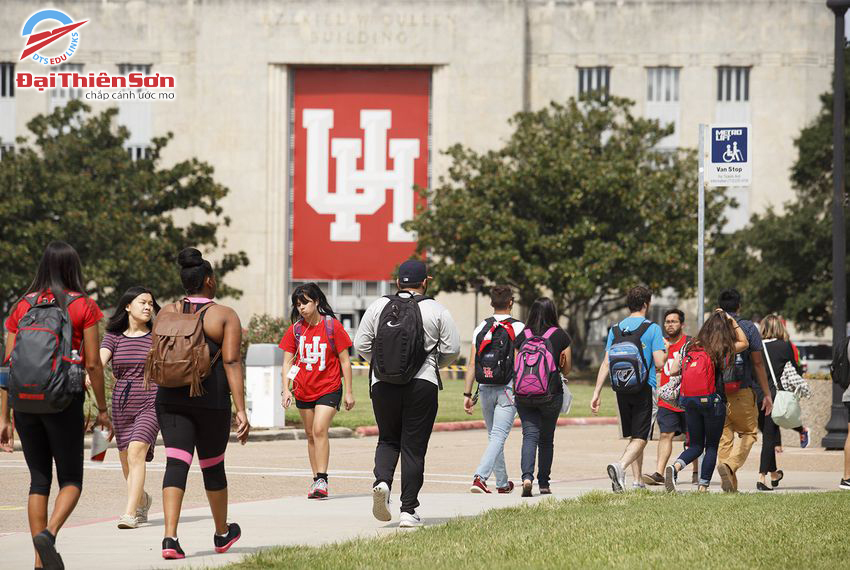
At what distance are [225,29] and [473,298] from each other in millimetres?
17127

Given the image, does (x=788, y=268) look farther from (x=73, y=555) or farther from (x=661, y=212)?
(x=73, y=555)

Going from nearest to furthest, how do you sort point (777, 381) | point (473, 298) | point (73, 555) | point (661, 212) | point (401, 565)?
point (401, 565), point (73, 555), point (777, 381), point (661, 212), point (473, 298)

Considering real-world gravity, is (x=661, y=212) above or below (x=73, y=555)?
above

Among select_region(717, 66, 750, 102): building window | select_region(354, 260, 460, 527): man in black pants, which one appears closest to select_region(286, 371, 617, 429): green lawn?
select_region(354, 260, 460, 527): man in black pants

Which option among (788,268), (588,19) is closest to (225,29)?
(588,19)

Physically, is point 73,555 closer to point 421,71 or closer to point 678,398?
point 678,398

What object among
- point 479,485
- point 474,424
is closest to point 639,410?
point 479,485

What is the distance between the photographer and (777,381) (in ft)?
49.2

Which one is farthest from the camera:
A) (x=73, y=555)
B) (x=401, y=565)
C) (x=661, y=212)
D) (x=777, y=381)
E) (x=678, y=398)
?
(x=661, y=212)

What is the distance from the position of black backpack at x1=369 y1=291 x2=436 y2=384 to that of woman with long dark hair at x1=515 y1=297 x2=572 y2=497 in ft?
10.5

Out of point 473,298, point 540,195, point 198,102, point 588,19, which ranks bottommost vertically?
point 473,298

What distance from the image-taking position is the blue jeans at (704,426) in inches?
515

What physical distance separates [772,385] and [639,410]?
2.27 metres

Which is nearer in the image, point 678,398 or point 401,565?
point 401,565
